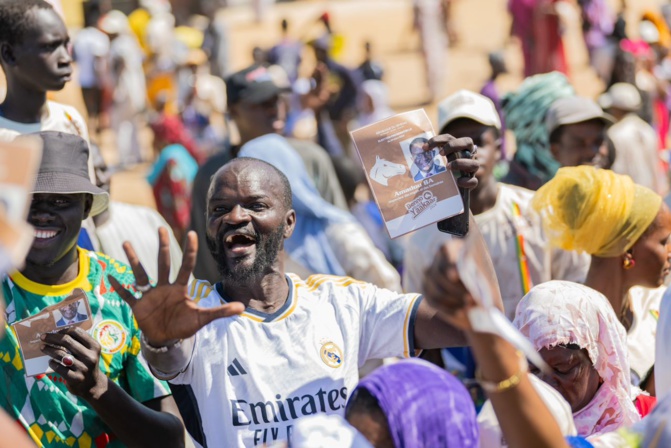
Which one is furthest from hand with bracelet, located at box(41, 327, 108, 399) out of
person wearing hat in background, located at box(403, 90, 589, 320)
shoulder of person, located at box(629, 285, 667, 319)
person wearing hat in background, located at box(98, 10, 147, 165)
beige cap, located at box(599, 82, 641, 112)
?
person wearing hat in background, located at box(98, 10, 147, 165)

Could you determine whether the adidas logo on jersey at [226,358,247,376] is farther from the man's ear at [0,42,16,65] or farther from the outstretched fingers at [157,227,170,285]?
the man's ear at [0,42,16,65]

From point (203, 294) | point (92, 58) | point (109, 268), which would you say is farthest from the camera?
point (92, 58)

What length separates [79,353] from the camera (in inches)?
143

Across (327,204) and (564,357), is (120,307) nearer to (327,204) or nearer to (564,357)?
(564,357)

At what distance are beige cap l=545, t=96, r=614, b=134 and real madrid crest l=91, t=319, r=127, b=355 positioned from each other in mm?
3301

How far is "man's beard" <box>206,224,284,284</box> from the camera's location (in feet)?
12.5

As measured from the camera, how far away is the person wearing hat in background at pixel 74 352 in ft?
12.0

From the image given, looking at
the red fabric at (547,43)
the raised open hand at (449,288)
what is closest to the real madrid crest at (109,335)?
the raised open hand at (449,288)

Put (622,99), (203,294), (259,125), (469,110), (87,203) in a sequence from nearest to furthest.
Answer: (203,294)
(87,203)
(469,110)
(259,125)
(622,99)

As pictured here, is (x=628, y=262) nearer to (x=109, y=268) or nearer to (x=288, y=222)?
(x=288, y=222)

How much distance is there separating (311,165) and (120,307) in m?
2.99

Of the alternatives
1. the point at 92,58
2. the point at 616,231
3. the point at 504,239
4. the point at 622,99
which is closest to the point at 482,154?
the point at 504,239

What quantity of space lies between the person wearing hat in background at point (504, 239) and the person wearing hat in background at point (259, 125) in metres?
1.25

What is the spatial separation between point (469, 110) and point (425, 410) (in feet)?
10.6
